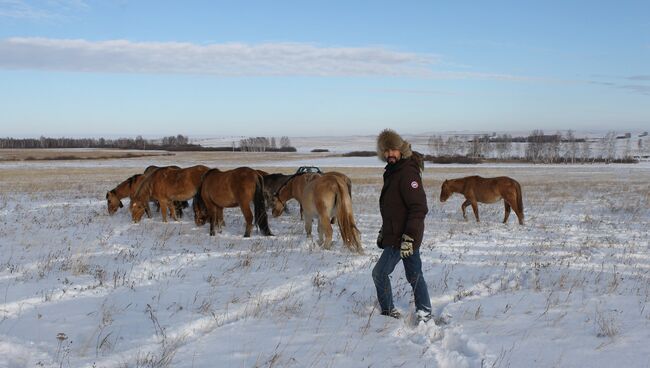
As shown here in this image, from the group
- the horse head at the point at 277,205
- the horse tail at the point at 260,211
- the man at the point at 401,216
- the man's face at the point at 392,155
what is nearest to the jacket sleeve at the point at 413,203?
the man at the point at 401,216

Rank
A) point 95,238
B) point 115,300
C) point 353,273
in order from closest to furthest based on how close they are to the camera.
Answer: point 115,300, point 353,273, point 95,238

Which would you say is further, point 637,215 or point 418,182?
point 637,215

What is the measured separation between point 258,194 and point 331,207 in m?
2.36

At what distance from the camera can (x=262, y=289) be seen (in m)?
6.24

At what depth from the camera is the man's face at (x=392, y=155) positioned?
5.21m

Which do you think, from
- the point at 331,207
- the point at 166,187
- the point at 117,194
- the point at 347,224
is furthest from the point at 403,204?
the point at 117,194

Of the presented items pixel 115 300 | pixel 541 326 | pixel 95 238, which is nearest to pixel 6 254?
pixel 95 238

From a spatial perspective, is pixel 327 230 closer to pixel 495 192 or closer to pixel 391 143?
pixel 391 143

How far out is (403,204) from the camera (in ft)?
17.0

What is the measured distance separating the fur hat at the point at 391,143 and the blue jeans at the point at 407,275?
1.05 metres

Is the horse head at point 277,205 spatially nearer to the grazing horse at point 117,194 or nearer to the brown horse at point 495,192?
the grazing horse at point 117,194

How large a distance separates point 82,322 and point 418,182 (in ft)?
12.4

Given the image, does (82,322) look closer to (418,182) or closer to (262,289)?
(262,289)

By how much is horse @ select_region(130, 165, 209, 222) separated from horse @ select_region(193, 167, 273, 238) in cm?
125
